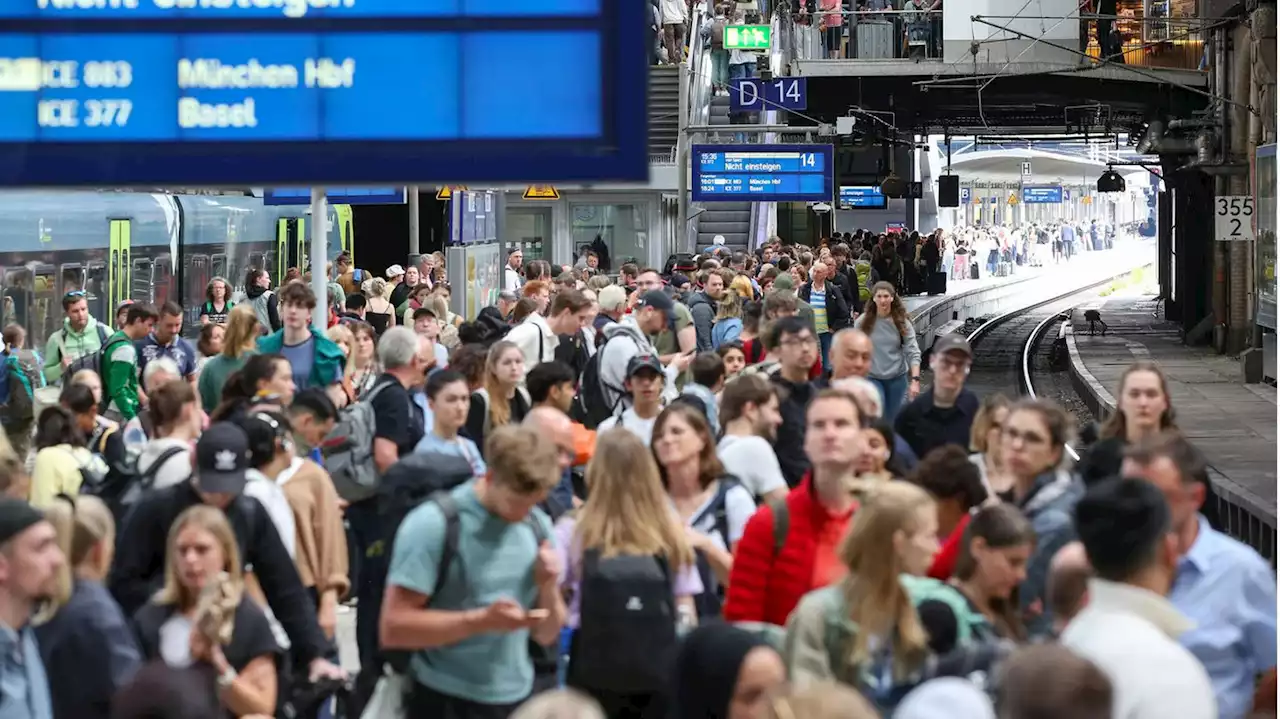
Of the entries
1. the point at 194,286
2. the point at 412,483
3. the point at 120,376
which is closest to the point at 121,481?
the point at 412,483

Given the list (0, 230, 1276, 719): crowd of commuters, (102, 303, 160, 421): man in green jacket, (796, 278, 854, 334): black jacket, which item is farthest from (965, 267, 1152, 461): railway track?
(0, 230, 1276, 719): crowd of commuters

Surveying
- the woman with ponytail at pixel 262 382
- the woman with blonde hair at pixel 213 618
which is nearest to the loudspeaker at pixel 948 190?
the woman with ponytail at pixel 262 382

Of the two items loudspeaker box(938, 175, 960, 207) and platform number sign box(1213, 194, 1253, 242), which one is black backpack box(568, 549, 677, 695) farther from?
loudspeaker box(938, 175, 960, 207)

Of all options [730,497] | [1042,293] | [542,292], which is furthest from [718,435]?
[1042,293]

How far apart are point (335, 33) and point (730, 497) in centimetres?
Result: 236

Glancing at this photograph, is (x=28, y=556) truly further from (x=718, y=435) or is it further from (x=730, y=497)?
(x=718, y=435)

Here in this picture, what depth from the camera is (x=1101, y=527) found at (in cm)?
534

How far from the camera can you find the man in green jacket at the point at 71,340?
15.7 meters

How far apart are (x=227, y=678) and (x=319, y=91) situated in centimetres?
166

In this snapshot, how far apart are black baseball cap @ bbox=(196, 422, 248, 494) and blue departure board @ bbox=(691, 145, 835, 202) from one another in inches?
1011

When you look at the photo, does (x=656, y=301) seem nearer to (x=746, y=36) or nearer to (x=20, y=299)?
(x=20, y=299)

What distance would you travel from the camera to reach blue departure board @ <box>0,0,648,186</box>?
6148mm

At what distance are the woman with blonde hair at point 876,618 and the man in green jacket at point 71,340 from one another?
11039 mm

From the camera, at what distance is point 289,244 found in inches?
1366
